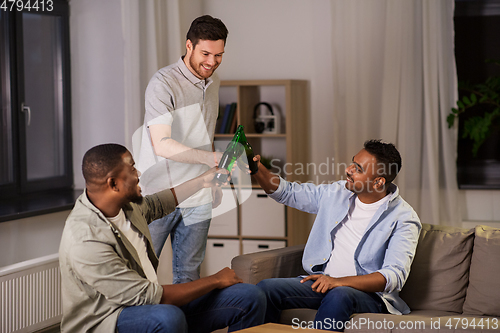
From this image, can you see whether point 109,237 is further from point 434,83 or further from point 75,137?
point 434,83

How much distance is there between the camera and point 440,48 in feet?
11.3

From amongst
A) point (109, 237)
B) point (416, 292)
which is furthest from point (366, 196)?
point (109, 237)

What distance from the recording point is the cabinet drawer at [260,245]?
12.1ft

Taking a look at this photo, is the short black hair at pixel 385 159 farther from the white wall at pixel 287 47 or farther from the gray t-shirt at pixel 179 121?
the white wall at pixel 287 47

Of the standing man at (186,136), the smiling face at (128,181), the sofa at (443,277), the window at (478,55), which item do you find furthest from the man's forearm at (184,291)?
the window at (478,55)

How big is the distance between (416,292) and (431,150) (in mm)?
1457

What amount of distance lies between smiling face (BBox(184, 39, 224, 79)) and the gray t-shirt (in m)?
0.03

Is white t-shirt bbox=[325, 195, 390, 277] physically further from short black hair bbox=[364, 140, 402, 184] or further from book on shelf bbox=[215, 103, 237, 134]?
book on shelf bbox=[215, 103, 237, 134]

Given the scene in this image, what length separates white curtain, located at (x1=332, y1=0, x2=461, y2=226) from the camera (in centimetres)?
346

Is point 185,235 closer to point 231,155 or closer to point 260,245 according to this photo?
point 231,155

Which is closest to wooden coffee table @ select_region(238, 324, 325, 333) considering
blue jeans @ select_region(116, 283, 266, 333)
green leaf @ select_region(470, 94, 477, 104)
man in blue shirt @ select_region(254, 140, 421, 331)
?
blue jeans @ select_region(116, 283, 266, 333)

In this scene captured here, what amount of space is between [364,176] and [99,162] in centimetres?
110

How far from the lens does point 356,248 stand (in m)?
Answer: 2.19

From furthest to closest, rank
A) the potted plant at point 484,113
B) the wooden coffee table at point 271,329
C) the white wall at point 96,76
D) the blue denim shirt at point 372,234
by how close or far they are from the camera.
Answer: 1. the white wall at point 96,76
2. the potted plant at point 484,113
3. the blue denim shirt at point 372,234
4. the wooden coffee table at point 271,329
